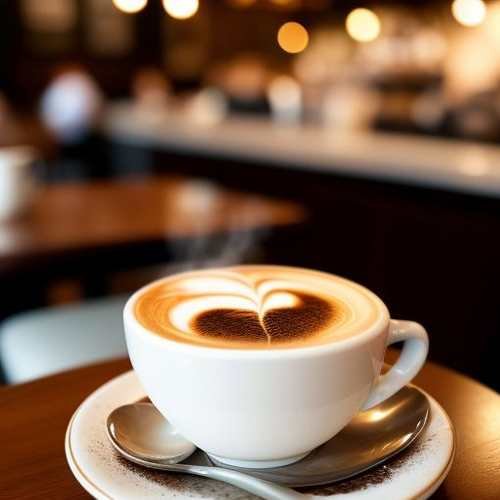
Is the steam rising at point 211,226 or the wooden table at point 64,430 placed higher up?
the wooden table at point 64,430

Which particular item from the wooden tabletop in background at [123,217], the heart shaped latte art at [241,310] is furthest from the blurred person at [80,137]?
the heart shaped latte art at [241,310]

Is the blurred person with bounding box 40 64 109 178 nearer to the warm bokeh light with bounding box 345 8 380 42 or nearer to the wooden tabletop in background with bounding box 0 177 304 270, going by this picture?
the warm bokeh light with bounding box 345 8 380 42

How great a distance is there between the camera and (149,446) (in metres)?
0.55

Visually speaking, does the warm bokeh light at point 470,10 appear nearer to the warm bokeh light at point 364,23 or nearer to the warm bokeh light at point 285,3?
the warm bokeh light at point 285,3

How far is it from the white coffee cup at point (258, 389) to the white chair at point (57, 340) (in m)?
0.74

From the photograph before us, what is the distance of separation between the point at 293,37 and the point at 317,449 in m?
7.45

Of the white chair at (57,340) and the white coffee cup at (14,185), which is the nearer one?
the white chair at (57,340)

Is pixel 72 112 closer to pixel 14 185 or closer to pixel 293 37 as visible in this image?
pixel 14 185

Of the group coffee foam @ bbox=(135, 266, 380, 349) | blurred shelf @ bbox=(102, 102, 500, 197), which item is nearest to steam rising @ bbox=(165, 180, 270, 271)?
blurred shelf @ bbox=(102, 102, 500, 197)

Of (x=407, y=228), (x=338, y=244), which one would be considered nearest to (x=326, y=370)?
(x=407, y=228)

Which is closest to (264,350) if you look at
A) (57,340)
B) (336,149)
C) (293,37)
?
(57,340)

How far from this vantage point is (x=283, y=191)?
296cm

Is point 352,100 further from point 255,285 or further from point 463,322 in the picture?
point 255,285

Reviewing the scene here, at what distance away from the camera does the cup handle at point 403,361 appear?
0.57 m
